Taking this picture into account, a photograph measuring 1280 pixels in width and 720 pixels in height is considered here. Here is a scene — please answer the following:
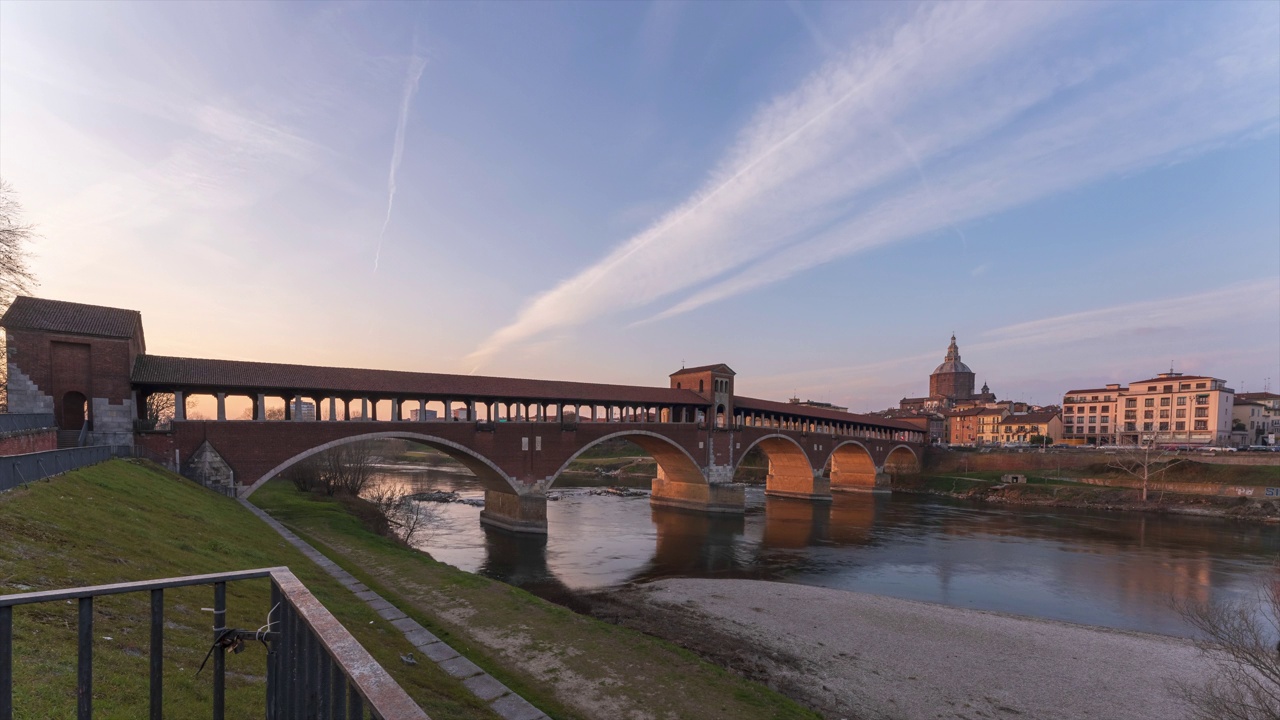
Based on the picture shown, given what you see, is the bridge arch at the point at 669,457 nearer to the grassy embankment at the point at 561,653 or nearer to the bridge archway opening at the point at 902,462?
the grassy embankment at the point at 561,653

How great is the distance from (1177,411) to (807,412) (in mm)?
62435

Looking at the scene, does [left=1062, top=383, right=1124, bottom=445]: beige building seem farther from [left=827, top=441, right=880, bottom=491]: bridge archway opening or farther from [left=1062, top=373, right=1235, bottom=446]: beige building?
[left=827, top=441, right=880, bottom=491]: bridge archway opening

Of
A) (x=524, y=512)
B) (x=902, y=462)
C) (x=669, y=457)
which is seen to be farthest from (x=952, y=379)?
(x=524, y=512)

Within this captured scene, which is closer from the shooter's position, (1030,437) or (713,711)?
(713,711)

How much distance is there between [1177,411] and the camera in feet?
268

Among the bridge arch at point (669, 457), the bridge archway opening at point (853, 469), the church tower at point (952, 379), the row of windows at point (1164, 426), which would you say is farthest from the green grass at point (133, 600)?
the church tower at point (952, 379)

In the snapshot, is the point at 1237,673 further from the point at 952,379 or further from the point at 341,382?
the point at 952,379

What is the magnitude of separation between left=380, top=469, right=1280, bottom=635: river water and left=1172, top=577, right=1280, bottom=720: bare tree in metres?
2.87

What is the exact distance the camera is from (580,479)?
78.2m

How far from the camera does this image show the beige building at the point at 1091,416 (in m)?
90.5

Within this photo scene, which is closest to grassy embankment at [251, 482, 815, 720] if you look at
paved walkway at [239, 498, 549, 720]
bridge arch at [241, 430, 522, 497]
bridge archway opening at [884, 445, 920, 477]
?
paved walkway at [239, 498, 549, 720]

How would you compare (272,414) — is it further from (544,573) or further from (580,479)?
(544,573)

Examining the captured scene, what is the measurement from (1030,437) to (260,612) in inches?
4487

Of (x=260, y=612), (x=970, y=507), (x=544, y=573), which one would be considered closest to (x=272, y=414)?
(x=544, y=573)
